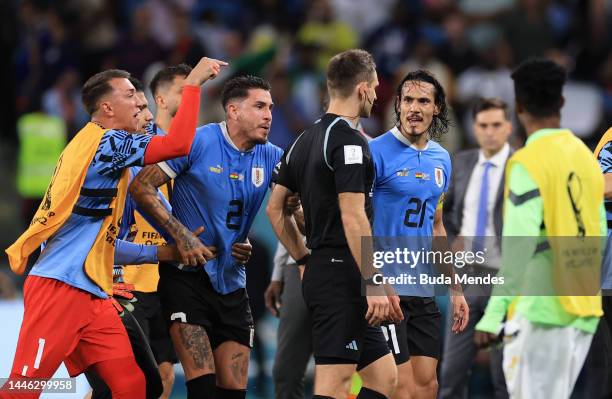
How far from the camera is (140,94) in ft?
26.0

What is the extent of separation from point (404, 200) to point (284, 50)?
838 centimetres

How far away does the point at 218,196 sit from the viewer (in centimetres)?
763

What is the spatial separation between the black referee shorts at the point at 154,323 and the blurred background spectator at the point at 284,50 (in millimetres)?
6061

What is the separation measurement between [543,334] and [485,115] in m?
4.72

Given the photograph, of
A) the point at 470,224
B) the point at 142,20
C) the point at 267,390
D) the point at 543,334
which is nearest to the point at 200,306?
the point at 543,334

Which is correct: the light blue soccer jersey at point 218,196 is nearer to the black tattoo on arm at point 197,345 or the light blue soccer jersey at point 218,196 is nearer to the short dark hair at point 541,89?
the black tattoo on arm at point 197,345

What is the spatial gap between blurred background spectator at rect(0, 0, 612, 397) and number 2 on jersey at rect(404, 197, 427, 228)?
661 cm

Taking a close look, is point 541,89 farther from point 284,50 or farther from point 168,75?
point 284,50

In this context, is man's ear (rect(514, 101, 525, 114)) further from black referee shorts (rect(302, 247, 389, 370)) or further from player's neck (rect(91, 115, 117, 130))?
player's neck (rect(91, 115, 117, 130))

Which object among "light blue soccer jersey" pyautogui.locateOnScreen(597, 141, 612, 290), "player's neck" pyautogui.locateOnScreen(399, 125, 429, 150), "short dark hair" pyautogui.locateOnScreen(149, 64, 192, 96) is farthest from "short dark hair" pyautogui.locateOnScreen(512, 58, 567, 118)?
"short dark hair" pyautogui.locateOnScreen(149, 64, 192, 96)

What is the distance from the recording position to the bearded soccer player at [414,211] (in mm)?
7781

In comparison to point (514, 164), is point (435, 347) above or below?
below

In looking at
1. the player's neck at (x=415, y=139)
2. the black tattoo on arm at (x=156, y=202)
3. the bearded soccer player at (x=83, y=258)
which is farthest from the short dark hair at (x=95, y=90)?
the player's neck at (x=415, y=139)

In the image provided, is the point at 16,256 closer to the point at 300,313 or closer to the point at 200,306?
the point at 200,306
